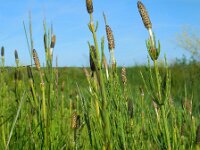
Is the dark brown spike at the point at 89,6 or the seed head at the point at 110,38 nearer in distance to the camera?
the dark brown spike at the point at 89,6

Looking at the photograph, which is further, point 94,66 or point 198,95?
point 198,95

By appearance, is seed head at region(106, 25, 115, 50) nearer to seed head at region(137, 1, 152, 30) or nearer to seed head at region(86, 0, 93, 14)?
seed head at region(137, 1, 152, 30)

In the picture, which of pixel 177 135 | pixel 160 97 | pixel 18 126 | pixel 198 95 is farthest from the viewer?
pixel 198 95

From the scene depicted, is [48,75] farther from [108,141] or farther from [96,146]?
[108,141]

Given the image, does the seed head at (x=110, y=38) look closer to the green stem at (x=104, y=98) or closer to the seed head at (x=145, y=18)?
the seed head at (x=145, y=18)

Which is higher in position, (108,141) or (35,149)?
(108,141)

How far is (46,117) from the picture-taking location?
1.69 metres

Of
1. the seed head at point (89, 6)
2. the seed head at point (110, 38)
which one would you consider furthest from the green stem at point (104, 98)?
the seed head at point (110, 38)

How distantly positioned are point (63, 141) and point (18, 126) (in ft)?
1.21

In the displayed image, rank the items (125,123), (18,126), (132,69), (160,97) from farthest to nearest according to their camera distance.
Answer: (132,69) → (18,126) → (125,123) → (160,97)

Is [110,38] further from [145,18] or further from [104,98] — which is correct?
[104,98]

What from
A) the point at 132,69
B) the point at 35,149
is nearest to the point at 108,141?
the point at 35,149

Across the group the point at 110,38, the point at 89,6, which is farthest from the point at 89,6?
the point at 110,38

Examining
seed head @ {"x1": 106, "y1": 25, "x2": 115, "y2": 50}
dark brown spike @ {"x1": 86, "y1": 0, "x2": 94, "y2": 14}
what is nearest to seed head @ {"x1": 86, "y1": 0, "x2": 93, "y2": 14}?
dark brown spike @ {"x1": 86, "y1": 0, "x2": 94, "y2": 14}
